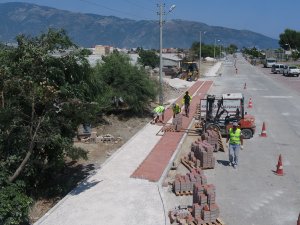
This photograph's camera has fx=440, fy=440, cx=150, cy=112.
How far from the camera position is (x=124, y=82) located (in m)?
24.3

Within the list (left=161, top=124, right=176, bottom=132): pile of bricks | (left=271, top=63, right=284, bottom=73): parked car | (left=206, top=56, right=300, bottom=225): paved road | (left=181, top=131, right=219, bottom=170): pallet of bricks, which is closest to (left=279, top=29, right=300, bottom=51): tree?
(left=271, top=63, right=284, bottom=73): parked car

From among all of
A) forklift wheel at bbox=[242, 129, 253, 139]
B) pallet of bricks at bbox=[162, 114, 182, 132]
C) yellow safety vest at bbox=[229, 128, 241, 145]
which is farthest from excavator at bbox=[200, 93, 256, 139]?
yellow safety vest at bbox=[229, 128, 241, 145]

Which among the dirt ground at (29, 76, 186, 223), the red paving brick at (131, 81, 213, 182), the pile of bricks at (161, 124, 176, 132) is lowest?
the dirt ground at (29, 76, 186, 223)

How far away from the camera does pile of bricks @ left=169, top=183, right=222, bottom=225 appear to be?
10570mm

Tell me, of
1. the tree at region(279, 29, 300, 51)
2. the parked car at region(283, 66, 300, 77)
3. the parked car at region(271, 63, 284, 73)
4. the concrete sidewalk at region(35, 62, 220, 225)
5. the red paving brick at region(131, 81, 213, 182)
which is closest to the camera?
the concrete sidewalk at region(35, 62, 220, 225)

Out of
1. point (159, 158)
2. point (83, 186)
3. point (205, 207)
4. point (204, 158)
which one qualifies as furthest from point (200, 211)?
point (159, 158)

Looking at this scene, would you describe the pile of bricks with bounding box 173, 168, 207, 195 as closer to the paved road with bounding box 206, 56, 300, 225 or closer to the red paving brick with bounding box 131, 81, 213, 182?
the paved road with bounding box 206, 56, 300, 225

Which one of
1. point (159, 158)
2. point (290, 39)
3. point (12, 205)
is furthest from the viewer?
point (290, 39)

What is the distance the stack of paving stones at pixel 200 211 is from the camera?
34.7 ft

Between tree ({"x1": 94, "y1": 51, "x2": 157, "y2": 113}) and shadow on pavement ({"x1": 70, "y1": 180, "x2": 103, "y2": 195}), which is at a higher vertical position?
tree ({"x1": 94, "y1": 51, "x2": 157, "y2": 113})

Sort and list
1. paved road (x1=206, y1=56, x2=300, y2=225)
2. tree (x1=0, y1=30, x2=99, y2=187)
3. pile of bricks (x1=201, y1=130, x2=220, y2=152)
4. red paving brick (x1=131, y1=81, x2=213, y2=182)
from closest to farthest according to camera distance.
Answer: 1. paved road (x1=206, y1=56, x2=300, y2=225)
2. tree (x1=0, y1=30, x2=99, y2=187)
3. red paving brick (x1=131, y1=81, x2=213, y2=182)
4. pile of bricks (x1=201, y1=130, x2=220, y2=152)

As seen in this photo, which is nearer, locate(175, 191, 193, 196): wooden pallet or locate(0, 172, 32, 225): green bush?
locate(0, 172, 32, 225): green bush

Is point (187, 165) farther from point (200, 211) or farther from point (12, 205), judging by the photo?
point (12, 205)

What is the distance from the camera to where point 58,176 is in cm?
1517
